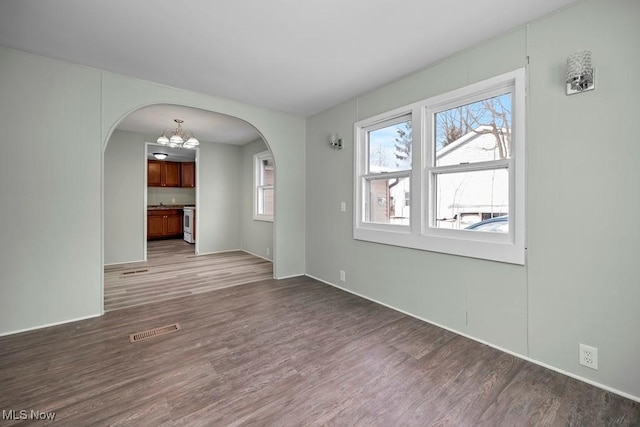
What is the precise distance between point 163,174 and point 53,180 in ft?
20.3

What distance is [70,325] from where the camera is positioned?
269 cm

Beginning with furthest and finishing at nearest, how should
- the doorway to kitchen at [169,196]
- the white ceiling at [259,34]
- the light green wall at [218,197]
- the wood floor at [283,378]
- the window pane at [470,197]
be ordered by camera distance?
1. the doorway to kitchen at [169,196]
2. the light green wall at [218,197]
3. the window pane at [470,197]
4. the white ceiling at [259,34]
5. the wood floor at [283,378]

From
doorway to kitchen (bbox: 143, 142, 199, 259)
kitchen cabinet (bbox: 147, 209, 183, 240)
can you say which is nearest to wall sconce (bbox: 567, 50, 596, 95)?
doorway to kitchen (bbox: 143, 142, 199, 259)

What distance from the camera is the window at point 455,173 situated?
7.25 ft

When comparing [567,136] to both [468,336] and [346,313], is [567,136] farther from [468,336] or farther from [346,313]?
[346,313]

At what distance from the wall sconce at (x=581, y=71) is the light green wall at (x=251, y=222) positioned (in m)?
4.94

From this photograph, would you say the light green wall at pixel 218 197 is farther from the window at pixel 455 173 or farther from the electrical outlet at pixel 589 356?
the electrical outlet at pixel 589 356

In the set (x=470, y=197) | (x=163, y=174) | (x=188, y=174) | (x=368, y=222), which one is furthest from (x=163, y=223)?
(x=470, y=197)

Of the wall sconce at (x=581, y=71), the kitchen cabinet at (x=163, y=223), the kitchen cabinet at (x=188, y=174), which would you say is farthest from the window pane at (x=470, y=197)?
the kitchen cabinet at (x=163, y=223)

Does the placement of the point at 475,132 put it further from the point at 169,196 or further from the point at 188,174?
the point at 169,196

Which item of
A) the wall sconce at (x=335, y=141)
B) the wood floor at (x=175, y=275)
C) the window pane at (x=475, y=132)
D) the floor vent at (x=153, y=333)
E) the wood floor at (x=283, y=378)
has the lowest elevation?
the wood floor at (x=283, y=378)

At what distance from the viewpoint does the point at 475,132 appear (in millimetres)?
2506

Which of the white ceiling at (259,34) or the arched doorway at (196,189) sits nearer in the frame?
the white ceiling at (259,34)

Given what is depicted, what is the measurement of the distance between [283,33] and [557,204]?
251 centimetres
